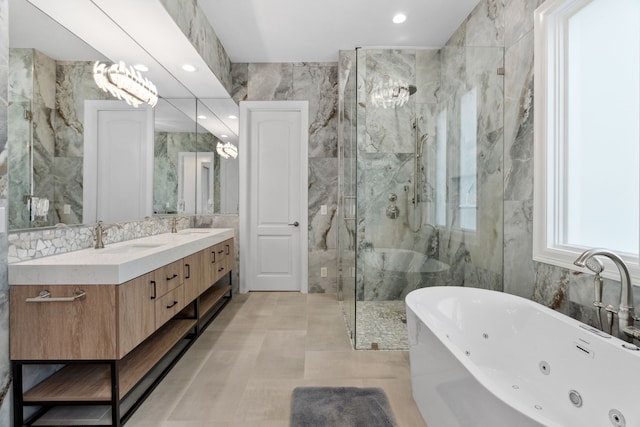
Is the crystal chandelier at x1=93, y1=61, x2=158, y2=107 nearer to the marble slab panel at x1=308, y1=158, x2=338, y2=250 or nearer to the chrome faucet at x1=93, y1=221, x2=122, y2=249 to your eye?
the chrome faucet at x1=93, y1=221, x2=122, y2=249

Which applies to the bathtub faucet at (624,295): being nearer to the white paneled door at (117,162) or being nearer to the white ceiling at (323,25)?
the white ceiling at (323,25)

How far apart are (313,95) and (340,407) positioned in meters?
3.25

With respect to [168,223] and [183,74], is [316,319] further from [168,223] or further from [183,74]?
[183,74]

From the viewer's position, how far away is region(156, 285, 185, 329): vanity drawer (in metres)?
1.85

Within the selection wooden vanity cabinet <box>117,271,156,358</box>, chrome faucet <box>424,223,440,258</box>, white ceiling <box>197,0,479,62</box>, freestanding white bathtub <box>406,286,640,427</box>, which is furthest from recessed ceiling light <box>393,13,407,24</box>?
wooden vanity cabinet <box>117,271,156,358</box>

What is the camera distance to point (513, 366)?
5.52 ft

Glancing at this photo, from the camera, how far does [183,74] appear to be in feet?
9.84

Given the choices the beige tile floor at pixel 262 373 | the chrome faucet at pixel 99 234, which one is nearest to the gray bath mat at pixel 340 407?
the beige tile floor at pixel 262 373

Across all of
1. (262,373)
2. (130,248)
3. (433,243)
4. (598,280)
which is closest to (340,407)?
(262,373)

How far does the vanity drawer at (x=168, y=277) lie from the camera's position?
1861 millimetres

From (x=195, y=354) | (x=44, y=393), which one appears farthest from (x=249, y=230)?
(x=44, y=393)

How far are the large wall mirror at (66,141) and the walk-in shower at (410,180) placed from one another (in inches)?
70.1

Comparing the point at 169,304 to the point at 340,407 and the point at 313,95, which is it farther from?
the point at 313,95

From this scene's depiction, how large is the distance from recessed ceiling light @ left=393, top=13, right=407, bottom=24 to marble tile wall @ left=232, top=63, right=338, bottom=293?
0.99m
